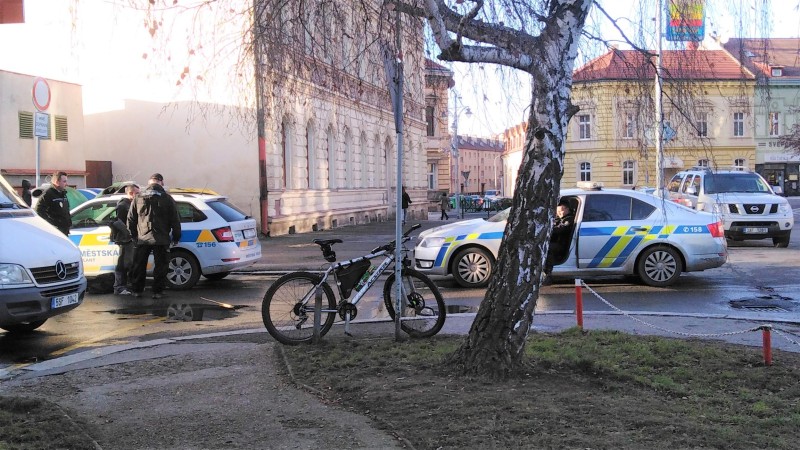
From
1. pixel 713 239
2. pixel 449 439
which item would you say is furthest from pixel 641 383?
pixel 713 239

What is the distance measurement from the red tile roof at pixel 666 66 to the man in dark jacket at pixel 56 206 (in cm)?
845

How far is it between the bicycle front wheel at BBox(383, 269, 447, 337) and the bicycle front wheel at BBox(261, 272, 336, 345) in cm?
69

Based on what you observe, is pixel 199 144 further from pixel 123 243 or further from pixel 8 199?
pixel 8 199

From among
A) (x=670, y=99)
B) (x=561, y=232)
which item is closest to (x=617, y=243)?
(x=561, y=232)

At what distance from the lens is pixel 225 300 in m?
11.2

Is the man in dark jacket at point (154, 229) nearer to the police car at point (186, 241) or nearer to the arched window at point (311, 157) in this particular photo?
the police car at point (186, 241)

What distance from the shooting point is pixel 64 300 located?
798 centimetres

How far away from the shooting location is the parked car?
1823cm

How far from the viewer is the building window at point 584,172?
187 feet

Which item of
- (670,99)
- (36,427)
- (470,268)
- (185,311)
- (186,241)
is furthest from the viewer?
(186,241)

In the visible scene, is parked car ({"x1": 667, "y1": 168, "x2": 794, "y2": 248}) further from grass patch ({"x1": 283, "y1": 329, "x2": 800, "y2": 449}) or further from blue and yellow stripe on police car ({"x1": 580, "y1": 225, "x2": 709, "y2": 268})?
grass patch ({"x1": 283, "y1": 329, "x2": 800, "y2": 449})

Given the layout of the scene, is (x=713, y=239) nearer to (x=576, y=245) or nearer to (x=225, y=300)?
(x=576, y=245)

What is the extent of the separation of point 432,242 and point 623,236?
9.59 feet

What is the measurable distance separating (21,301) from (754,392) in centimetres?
659
